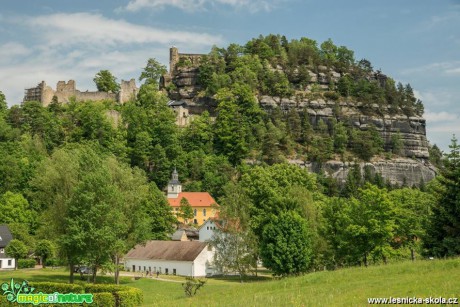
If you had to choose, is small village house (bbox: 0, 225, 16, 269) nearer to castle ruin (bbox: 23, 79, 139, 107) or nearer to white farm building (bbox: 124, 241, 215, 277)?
white farm building (bbox: 124, 241, 215, 277)

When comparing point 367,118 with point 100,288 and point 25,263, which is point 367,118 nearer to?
point 25,263

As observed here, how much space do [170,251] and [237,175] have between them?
3022cm

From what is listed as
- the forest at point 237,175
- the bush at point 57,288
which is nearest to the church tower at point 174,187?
the forest at point 237,175

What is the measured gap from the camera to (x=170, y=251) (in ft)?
198

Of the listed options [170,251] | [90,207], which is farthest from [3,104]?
[90,207]

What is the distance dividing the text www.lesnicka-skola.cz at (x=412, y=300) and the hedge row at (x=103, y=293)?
14971 mm

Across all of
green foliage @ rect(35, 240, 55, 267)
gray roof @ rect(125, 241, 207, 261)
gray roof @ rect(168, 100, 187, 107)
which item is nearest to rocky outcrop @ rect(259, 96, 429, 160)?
gray roof @ rect(168, 100, 187, 107)

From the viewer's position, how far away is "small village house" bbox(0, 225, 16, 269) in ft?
189

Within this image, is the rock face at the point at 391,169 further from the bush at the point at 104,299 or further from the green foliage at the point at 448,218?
the bush at the point at 104,299

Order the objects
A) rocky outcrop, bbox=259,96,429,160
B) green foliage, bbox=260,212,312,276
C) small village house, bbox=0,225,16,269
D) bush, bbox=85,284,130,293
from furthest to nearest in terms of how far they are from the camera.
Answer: rocky outcrop, bbox=259,96,429,160, small village house, bbox=0,225,16,269, green foliage, bbox=260,212,312,276, bush, bbox=85,284,130,293

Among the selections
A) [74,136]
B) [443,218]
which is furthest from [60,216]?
[74,136]

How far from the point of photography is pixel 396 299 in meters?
16.8

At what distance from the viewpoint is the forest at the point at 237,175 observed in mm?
38781

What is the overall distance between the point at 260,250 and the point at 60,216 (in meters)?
16.5
